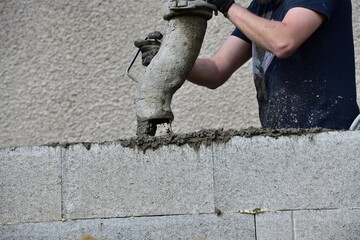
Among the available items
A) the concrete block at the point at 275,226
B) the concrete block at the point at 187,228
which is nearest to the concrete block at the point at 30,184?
the concrete block at the point at 187,228

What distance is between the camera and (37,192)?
3373 mm

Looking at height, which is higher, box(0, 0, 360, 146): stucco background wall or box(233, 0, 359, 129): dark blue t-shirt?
box(0, 0, 360, 146): stucco background wall

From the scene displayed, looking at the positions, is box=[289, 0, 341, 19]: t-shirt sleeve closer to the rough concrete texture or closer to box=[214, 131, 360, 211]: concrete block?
box=[214, 131, 360, 211]: concrete block

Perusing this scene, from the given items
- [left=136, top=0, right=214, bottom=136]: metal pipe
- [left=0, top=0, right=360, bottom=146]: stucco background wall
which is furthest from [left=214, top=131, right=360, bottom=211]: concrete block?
[left=0, top=0, right=360, bottom=146]: stucco background wall

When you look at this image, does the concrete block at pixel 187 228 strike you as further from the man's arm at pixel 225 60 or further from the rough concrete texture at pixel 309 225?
the man's arm at pixel 225 60

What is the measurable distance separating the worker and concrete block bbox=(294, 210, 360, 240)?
1.83 feet

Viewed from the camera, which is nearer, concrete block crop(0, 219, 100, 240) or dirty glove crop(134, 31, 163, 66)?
concrete block crop(0, 219, 100, 240)

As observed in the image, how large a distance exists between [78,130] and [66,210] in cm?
232

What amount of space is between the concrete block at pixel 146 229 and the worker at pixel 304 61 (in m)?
0.59

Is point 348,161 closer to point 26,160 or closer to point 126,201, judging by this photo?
point 126,201

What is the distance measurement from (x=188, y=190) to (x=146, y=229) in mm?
187

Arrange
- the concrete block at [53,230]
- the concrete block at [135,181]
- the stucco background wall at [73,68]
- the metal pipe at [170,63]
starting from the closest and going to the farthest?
the concrete block at [135,181] < the concrete block at [53,230] < the metal pipe at [170,63] < the stucco background wall at [73,68]

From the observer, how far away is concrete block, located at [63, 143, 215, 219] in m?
3.20

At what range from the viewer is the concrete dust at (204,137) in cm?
314
